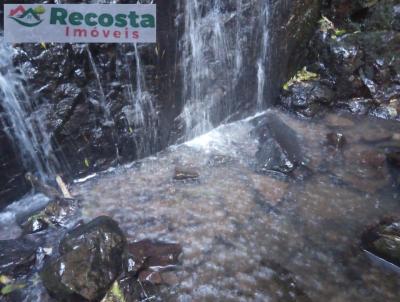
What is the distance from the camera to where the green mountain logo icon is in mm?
4695

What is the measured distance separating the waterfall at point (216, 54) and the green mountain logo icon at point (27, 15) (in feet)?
7.89

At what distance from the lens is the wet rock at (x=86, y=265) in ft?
13.5

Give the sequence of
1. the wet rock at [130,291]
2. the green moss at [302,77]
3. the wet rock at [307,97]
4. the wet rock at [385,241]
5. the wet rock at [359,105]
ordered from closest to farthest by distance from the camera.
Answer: the wet rock at [130,291], the wet rock at [385,241], the wet rock at [307,97], the wet rock at [359,105], the green moss at [302,77]

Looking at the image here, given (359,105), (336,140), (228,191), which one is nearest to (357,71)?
(359,105)

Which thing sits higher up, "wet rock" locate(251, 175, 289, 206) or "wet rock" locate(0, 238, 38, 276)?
"wet rock" locate(251, 175, 289, 206)

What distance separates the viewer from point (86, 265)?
421 centimetres

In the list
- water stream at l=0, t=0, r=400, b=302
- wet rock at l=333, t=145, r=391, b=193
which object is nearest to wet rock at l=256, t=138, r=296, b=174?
water stream at l=0, t=0, r=400, b=302

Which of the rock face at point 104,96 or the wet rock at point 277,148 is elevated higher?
the rock face at point 104,96

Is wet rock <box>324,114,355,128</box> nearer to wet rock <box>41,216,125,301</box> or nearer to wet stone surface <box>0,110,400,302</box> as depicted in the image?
wet stone surface <box>0,110,400,302</box>

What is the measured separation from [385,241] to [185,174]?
327 centimetres

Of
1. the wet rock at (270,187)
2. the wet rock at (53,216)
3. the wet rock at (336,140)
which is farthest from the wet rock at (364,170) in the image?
the wet rock at (53,216)

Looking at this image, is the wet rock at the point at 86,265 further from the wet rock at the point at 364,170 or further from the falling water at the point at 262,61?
the falling water at the point at 262,61

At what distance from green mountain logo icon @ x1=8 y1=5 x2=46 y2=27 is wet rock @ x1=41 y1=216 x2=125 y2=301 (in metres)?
2.81

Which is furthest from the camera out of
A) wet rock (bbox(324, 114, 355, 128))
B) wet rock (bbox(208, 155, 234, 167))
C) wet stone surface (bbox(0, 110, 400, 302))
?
wet rock (bbox(324, 114, 355, 128))
